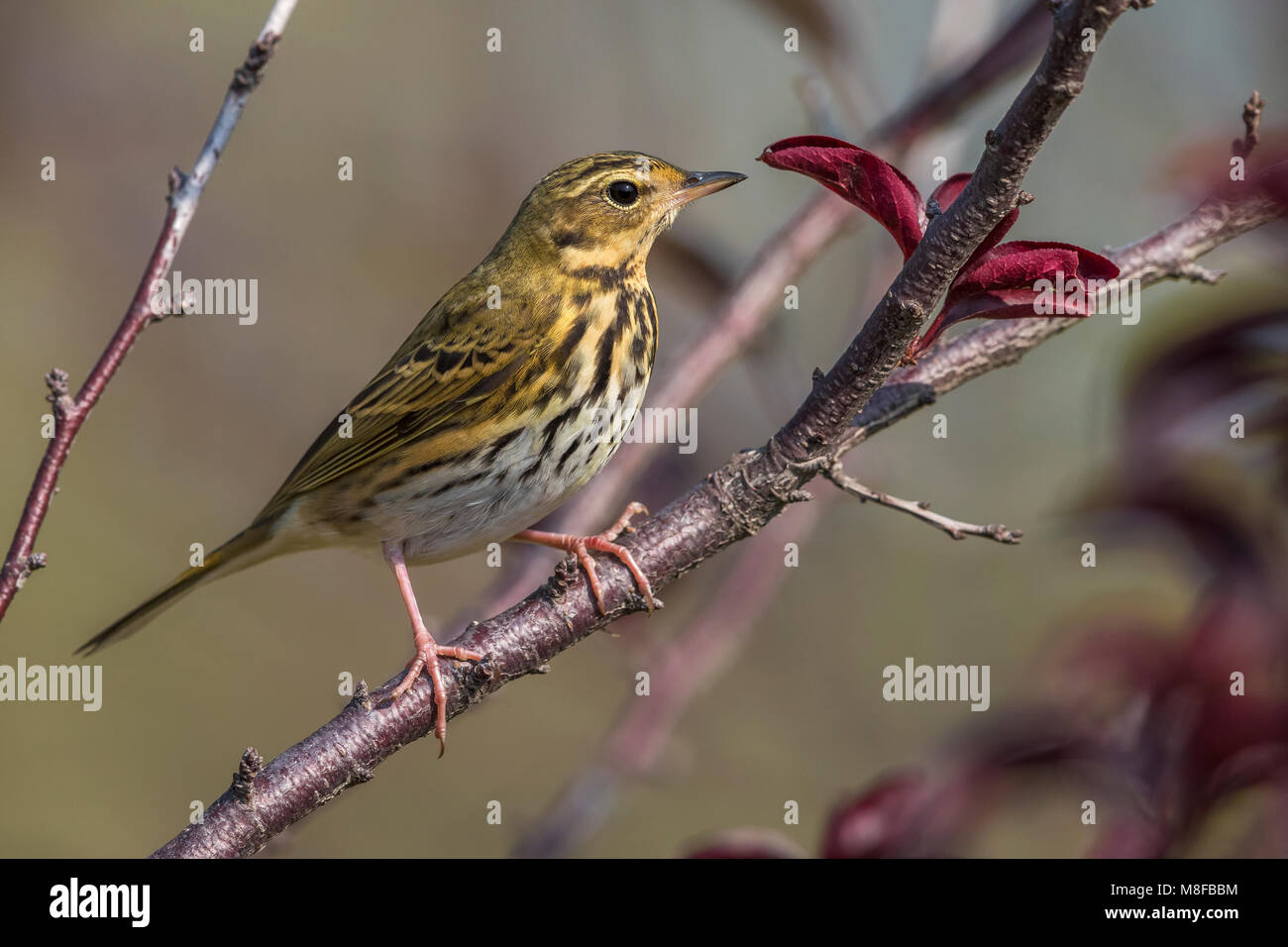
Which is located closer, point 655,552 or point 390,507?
point 655,552

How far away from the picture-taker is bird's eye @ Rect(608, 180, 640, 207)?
4.58 metres

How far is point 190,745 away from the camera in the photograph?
273 inches

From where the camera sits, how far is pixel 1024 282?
2.07 m

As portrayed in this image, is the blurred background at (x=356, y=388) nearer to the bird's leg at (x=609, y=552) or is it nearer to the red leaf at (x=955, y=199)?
the bird's leg at (x=609, y=552)

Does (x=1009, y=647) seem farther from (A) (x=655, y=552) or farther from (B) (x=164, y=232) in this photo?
(B) (x=164, y=232)

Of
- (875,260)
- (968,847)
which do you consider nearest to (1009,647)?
(875,260)

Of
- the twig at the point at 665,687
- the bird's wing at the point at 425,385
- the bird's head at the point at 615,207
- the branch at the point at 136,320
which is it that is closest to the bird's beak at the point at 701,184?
the bird's head at the point at 615,207

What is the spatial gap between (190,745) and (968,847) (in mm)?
5587

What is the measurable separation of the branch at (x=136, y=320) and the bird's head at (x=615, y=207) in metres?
2.53

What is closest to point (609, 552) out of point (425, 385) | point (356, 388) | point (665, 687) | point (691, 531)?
point (691, 531)

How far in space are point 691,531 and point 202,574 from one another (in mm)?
2722

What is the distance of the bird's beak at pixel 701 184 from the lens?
438 cm
